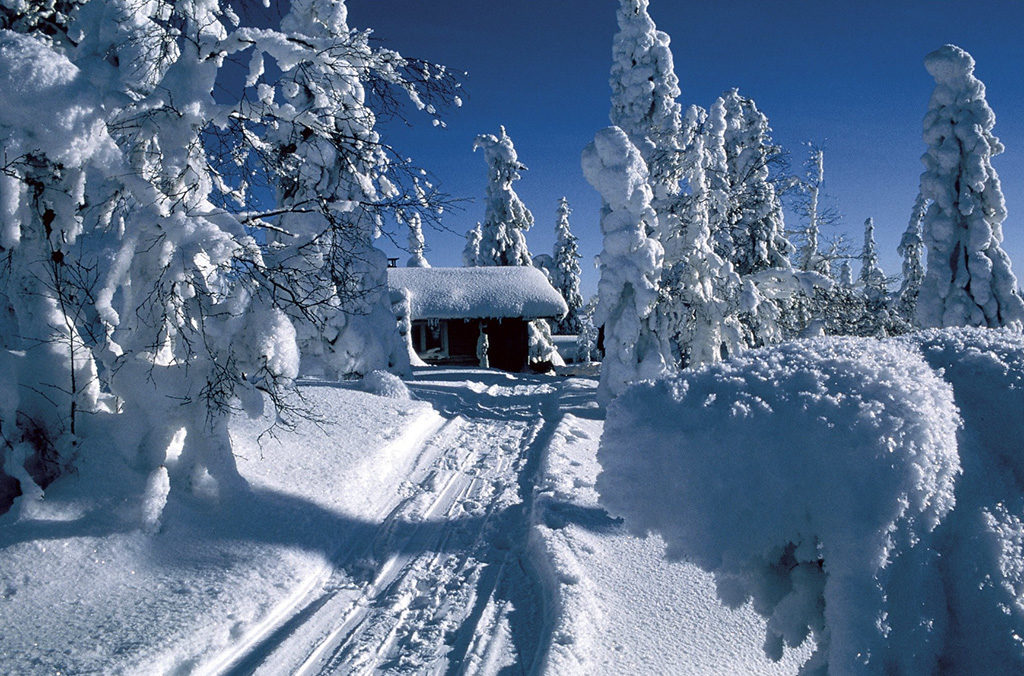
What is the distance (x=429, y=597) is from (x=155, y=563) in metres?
2.54

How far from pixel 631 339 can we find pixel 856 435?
13.5m

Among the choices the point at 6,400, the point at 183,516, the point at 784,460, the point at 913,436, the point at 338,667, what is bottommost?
the point at 338,667

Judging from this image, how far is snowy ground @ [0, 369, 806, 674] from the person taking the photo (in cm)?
424

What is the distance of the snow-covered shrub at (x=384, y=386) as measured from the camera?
45.2 feet

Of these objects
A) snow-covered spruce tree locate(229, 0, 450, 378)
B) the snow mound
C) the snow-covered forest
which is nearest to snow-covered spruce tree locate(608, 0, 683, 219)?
the snow-covered forest

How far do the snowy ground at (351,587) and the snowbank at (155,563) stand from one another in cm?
2

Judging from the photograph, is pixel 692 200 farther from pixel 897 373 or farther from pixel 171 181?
pixel 897 373

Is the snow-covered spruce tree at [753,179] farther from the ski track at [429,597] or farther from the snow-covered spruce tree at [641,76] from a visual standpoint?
the ski track at [429,597]

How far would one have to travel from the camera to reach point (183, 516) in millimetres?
5770

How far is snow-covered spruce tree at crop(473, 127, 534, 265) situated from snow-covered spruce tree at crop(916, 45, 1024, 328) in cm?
2109

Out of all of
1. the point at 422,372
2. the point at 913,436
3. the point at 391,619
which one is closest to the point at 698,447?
the point at 913,436

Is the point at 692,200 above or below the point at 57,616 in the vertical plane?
above

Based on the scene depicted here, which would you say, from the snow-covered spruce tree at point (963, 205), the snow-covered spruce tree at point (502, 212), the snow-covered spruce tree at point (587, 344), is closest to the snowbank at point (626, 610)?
the snow-covered spruce tree at point (963, 205)

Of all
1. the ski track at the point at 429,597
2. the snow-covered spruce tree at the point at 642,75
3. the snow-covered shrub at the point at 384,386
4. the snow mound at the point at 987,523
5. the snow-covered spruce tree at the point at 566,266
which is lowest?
the ski track at the point at 429,597
